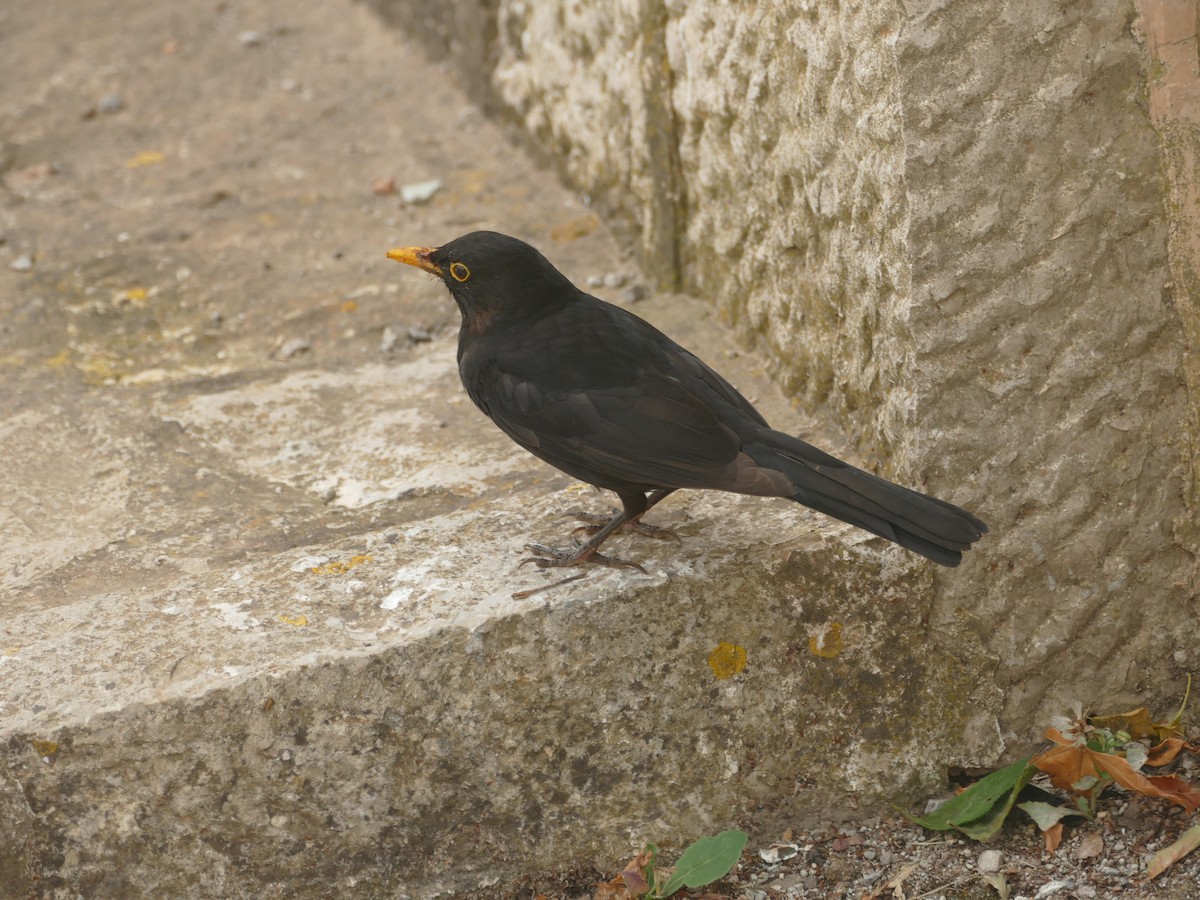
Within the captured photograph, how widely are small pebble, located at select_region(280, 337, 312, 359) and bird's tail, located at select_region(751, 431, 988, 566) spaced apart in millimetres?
2281

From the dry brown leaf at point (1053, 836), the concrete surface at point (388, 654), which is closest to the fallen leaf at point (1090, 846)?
the dry brown leaf at point (1053, 836)

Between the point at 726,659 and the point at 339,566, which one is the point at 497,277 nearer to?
the point at 339,566

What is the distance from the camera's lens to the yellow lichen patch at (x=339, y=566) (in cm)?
330

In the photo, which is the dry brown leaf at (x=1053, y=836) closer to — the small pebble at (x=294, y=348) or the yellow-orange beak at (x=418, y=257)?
the yellow-orange beak at (x=418, y=257)

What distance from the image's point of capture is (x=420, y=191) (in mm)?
5680

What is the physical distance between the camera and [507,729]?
3.09 meters

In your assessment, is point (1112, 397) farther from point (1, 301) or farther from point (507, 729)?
point (1, 301)

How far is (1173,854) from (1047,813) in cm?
28

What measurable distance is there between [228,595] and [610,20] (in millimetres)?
2555

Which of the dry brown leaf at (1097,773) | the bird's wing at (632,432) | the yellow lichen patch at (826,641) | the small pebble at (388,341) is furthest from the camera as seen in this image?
the small pebble at (388,341)

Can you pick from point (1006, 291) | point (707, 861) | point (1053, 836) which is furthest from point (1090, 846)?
point (1006, 291)

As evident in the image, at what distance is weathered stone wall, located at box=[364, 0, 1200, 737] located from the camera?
288 centimetres

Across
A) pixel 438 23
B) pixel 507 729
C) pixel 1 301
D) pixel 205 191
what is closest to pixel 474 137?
pixel 438 23

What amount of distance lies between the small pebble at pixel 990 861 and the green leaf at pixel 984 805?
37 millimetres
